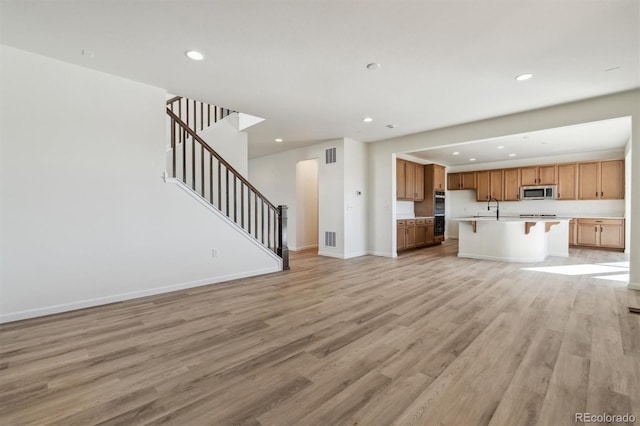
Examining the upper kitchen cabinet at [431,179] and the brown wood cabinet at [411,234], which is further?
the upper kitchen cabinet at [431,179]

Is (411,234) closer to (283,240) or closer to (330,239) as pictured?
(330,239)

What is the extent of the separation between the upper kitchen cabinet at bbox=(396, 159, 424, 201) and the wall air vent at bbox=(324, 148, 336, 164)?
1.78 metres

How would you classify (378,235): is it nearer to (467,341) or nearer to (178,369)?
(467,341)

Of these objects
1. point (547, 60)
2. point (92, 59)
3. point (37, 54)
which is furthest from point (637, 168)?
point (37, 54)

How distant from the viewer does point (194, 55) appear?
116 inches

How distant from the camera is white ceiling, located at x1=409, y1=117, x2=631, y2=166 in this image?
5.45m

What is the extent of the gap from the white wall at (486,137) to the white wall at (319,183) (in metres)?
0.97

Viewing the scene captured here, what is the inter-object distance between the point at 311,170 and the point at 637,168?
6.36m

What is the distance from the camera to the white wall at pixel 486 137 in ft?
12.5

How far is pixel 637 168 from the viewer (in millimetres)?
3762

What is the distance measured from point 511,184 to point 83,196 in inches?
408

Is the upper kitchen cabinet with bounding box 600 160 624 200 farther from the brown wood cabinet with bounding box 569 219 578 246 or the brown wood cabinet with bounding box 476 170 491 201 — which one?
the brown wood cabinet with bounding box 476 170 491 201

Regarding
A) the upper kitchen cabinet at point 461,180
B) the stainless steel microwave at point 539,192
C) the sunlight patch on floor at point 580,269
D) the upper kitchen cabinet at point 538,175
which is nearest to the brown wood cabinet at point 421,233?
the upper kitchen cabinet at point 461,180

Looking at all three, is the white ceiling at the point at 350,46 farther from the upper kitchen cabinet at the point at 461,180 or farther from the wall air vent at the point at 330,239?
the upper kitchen cabinet at the point at 461,180
